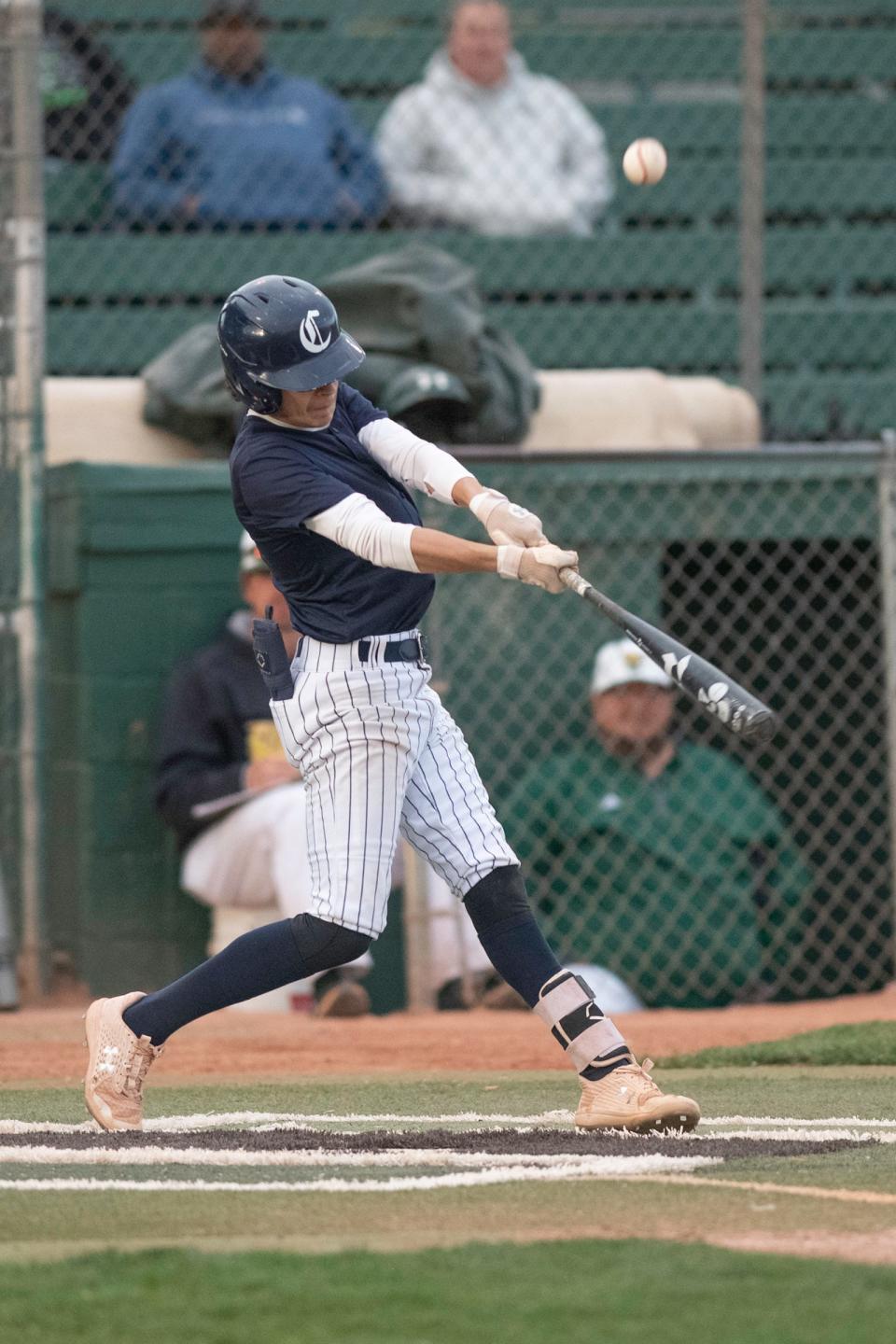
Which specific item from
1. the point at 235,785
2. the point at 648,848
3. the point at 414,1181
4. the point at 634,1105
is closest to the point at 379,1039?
the point at 235,785

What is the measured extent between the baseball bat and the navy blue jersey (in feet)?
1.38

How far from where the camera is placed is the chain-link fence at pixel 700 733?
7.60m

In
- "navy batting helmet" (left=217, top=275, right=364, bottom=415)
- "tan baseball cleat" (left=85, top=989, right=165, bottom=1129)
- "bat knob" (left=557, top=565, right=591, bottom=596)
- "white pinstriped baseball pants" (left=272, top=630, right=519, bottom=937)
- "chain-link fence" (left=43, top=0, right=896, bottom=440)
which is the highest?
"chain-link fence" (left=43, top=0, right=896, bottom=440)

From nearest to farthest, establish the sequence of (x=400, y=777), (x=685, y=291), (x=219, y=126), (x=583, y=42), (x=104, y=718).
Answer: (x=400, y=777) < (x=104, y=718) < (x=219, y=126) < (x=685, y=291) < (x=583, y=42)

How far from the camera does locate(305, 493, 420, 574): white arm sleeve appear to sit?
3977mm

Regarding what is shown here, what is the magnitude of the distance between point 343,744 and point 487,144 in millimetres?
5585

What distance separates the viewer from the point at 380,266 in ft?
26.5

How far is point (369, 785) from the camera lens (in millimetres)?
4188

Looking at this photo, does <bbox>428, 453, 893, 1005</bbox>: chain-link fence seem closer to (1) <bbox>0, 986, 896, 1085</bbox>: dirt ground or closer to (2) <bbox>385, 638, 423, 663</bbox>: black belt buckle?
(1) <bbox>0, 986, 896, 1085</bbox>: dirt ground

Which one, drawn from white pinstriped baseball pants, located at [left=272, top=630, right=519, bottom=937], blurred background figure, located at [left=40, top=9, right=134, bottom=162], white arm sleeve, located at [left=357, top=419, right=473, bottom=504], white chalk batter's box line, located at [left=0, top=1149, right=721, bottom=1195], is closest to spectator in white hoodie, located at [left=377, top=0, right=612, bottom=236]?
blurred background figure, located at [left=40, top=9, right=134, bottom=162]

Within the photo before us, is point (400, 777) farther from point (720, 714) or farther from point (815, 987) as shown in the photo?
point (815, 987)

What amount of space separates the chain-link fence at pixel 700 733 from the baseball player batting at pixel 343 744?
3259mm

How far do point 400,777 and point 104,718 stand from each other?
11.9 ft

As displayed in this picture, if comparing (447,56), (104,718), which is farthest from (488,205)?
(104,718)
